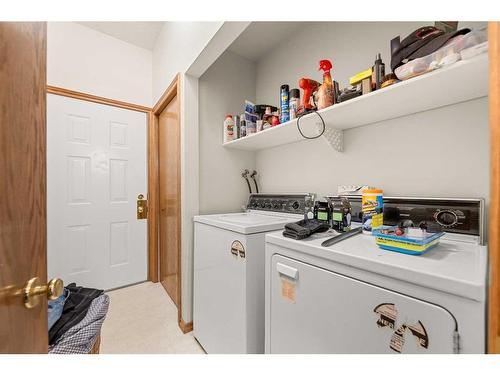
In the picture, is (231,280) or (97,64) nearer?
(231,280)

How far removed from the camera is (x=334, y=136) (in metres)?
1.44

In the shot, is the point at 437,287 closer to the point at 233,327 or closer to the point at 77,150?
the point at 233,327

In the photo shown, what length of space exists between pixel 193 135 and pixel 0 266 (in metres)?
1.47

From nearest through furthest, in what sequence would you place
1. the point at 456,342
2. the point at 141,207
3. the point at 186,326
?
the point at 456,342
the point at 186,326
the point at 141,207

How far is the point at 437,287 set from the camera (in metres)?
0.54

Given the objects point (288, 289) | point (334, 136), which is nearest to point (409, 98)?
point (334, 136)

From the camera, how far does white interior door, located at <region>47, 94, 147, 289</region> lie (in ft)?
6.90

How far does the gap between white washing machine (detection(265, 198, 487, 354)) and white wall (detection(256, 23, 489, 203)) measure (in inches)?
7.5

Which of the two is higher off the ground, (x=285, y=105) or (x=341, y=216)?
(x=285, y=105)

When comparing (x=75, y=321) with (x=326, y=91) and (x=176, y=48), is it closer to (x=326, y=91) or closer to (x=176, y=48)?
(x=326, y=91)

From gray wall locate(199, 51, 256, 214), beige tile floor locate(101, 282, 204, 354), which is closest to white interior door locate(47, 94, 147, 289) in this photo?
beige tile floor locate(101, 282, 204, 354)

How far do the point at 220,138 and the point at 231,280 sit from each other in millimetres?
1258

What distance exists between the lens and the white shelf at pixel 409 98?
31.5 inches
